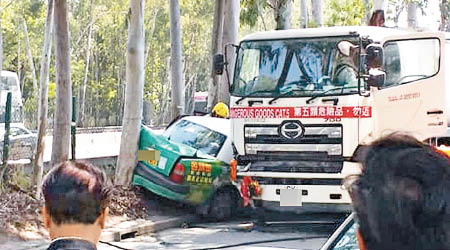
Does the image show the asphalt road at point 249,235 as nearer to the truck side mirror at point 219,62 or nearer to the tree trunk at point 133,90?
the tree trunk at point 133,90

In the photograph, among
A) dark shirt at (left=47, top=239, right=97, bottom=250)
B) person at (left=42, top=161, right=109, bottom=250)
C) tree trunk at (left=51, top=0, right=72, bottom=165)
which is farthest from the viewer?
tree trunk at (left=51, top=0, right=72, bottom=165)

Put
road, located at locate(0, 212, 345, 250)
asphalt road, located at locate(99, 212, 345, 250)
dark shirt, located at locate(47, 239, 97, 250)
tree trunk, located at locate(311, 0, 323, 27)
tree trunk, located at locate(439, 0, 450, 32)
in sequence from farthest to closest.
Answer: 1. tree trunk, located at locate(439, 0, 450, 32)
2. tree trunk, located at locate(311, 0, 323, 27)
3. asphalt road, located at locate(99, 212, 345, 250)
4. road, located at locate(0, 212, 345, 250)
5. dark shirt, located at locate(47, 239, 97, 250)

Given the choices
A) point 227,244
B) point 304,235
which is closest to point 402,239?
point 227,244

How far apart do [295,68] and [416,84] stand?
1.81m

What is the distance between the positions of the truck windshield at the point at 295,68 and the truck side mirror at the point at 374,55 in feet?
0.90

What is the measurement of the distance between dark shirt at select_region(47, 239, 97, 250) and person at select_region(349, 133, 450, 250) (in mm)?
897

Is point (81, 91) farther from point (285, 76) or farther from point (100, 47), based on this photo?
point (285, 76)

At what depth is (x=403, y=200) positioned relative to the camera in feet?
7.14

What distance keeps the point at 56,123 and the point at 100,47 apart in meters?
49.5

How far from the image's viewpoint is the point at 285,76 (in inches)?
471

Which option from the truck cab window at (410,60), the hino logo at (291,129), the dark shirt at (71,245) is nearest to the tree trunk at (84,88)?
the hino logo at (291,129)

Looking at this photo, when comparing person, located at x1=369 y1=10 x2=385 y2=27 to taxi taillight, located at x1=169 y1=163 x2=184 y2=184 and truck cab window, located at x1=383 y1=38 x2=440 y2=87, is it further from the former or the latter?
taxi taillight, located at x1=169 y1=163 x2=184 y2=184

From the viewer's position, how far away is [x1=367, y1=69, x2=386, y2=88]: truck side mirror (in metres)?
11.2

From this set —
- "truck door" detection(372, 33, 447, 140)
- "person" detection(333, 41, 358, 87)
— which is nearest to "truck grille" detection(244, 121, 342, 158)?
"person" detection(333, 41, 358, 87)
